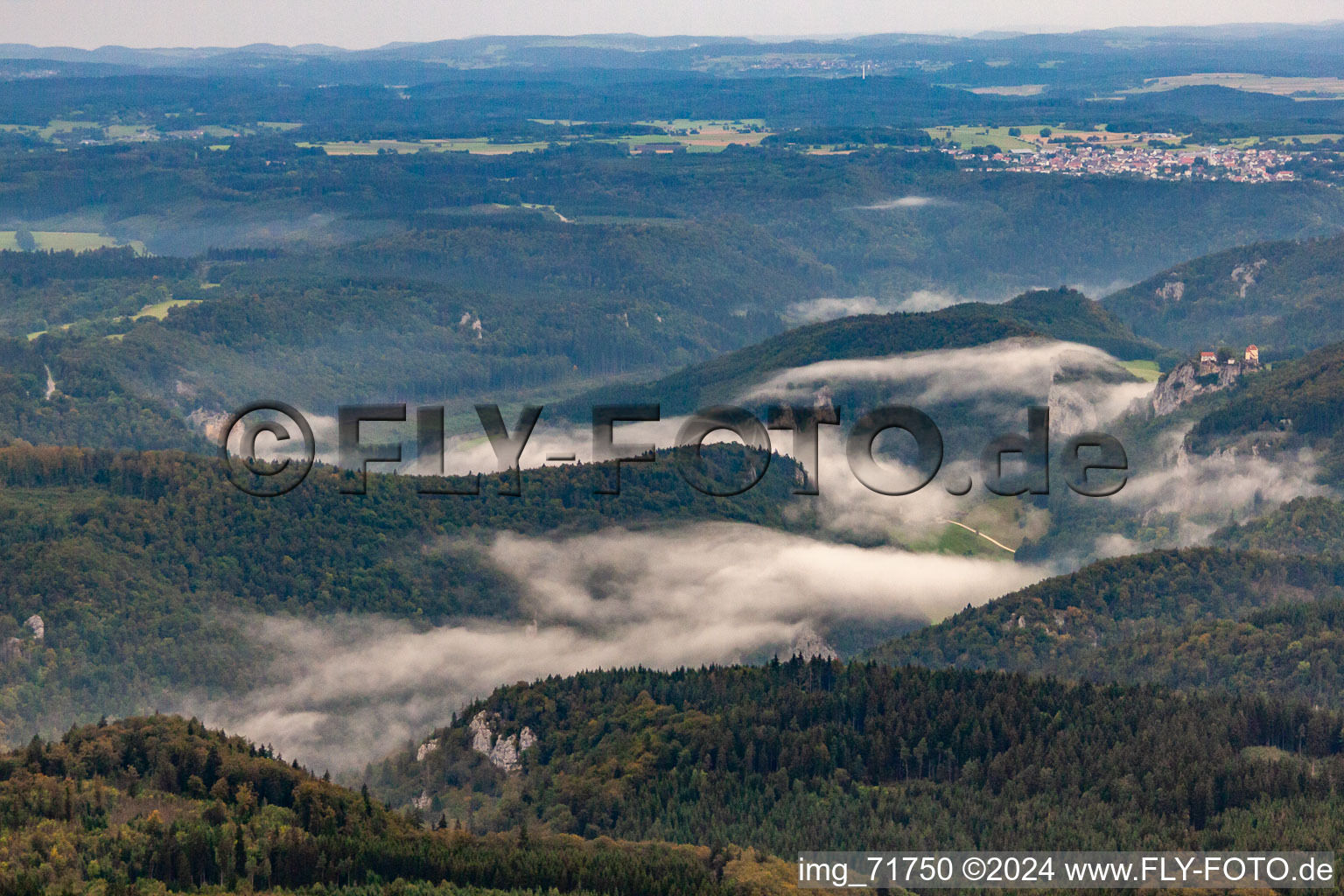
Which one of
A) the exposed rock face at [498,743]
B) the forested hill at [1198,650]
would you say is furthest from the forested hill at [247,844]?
the forested hill at [1198,650]

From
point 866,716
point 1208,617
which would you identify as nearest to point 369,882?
point 866,716

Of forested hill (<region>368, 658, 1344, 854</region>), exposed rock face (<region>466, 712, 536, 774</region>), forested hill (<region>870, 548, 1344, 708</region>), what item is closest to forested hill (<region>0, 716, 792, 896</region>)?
forested hill (<region>368, 658, 1344, 854</region>)

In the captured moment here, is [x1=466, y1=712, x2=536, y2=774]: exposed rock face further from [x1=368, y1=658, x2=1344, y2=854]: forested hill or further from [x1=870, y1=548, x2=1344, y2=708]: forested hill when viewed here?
[x1=870, y1=548, x2=1344, y2=708]: forested hill

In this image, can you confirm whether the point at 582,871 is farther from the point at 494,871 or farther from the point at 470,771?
the point at 470,771

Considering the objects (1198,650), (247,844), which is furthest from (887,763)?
(247,844)

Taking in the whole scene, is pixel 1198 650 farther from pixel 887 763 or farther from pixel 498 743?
pixel 498 743
